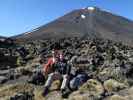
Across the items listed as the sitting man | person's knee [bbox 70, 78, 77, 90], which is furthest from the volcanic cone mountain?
person's knee [bbox 70, 78, 77, 90]

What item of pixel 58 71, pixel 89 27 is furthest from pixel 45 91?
pixel 89 27

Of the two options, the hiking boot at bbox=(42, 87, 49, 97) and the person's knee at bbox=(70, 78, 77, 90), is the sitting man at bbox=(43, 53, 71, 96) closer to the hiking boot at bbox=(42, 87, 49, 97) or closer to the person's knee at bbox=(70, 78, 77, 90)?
the hiking boot at bbox=(42, 87, 49, 97)

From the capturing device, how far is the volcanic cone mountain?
75.1 meters

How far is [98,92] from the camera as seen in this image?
57.3 ft

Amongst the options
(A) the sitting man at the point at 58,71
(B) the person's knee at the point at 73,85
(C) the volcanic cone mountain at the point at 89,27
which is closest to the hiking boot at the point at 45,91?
(A) the sitting man at the point at 58,71

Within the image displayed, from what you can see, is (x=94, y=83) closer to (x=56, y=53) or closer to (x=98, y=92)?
(x=98, y=92)

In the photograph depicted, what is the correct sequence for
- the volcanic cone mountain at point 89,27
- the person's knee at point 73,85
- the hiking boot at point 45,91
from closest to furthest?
1. the hiking boot at point 45,91
2. the person's knee at point 73,85
3. the volcanic cone mountain at point 89,27

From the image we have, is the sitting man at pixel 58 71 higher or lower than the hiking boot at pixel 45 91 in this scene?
higher

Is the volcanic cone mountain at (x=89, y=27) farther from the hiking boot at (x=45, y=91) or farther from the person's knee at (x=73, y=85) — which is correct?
the hiking boot at (x=45, y=91)

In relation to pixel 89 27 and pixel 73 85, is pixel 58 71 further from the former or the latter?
pixel 89 27

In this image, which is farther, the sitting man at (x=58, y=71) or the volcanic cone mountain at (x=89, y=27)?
the volcanic cone mountain at (x=89, y=27)

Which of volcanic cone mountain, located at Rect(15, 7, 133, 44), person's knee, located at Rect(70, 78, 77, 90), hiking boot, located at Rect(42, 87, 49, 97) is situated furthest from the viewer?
volcanic cone mountain, located at Rect(15, 7, 133, 44)

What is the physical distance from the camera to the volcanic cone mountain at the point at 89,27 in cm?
7506

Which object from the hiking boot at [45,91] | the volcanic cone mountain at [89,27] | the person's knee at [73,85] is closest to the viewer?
the hiking boot at [45,91]
